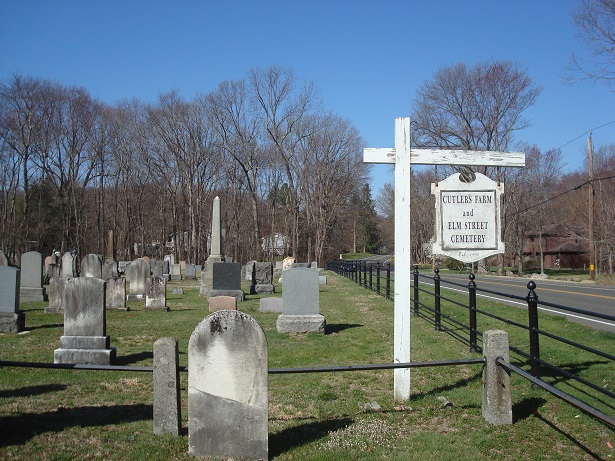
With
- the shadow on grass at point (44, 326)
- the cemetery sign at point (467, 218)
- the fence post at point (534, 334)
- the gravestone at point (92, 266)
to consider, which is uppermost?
the cemetery sign at point (467, 218)

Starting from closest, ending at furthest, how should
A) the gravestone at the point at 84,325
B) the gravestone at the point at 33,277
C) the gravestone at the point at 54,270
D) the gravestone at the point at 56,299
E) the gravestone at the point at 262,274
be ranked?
the gravestone at the point at 84,325
the gravestone at the point at 56,299
the gravestone at the point at 33,277
the gravestone at the point at 262,274
the gravestone at the point at 54,270

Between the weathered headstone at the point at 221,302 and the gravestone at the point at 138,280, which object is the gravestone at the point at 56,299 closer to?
the weathered headstone at the point at 221,302

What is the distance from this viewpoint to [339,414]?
609 centimetres

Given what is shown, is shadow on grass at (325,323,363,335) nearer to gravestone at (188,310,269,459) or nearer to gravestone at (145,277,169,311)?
gravestone at (145,277,169,311)

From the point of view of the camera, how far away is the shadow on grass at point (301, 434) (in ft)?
16.5

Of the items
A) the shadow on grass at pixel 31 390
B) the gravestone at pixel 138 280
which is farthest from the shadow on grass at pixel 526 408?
the gravestone at pixel 138 280

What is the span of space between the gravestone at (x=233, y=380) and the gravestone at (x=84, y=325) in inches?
195

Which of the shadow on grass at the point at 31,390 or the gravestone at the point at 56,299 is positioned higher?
the gravestone at the point at 56,299

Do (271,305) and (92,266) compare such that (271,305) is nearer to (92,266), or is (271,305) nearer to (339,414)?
(92,266)

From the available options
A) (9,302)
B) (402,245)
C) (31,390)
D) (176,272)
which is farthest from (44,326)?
(176,272)

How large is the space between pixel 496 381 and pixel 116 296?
14083 millimetres

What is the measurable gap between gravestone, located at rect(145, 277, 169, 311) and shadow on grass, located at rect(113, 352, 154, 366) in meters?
7.19

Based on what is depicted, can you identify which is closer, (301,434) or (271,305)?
(301,434)

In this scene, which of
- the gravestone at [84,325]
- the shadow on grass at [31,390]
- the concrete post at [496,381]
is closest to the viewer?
the concrete post at [496,381]
